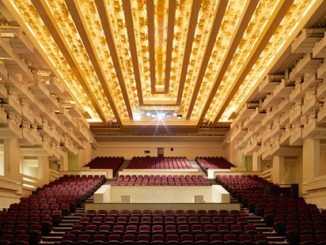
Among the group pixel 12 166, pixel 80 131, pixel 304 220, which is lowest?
pixel 304 220

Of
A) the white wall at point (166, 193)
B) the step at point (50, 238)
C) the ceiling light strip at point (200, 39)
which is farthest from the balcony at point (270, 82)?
the step at point (50, 238)

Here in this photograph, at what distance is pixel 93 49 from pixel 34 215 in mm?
4855

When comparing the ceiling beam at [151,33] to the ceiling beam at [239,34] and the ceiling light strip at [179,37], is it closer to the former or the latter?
the ceiling light strip at [179,37]

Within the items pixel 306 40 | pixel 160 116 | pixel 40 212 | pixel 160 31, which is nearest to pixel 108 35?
pixel 160 31

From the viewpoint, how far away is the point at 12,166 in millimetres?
16500

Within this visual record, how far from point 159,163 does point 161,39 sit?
14866mm

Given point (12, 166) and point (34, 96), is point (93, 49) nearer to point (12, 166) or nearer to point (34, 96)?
point (34, 96)

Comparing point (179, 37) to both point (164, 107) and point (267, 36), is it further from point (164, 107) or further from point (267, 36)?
point (164, 107)

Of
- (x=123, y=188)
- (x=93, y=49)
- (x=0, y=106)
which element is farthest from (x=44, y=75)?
(x=123, y=188)

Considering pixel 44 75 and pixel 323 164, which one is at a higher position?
pixel 44 75

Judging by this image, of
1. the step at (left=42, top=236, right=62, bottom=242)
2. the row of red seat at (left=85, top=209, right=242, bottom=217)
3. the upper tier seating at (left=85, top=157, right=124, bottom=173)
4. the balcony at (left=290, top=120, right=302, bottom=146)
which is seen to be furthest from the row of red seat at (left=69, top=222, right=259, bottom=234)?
the upper tier seating at (left=85, top=157, right=124, bottom=173)

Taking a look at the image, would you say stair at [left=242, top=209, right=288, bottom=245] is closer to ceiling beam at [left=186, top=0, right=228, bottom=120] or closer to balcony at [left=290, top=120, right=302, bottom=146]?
balcony at [left=290, top=120, right=302, bottom=146]

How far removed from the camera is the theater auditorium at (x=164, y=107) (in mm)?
11008

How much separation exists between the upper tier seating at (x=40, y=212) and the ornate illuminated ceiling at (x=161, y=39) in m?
3.86
